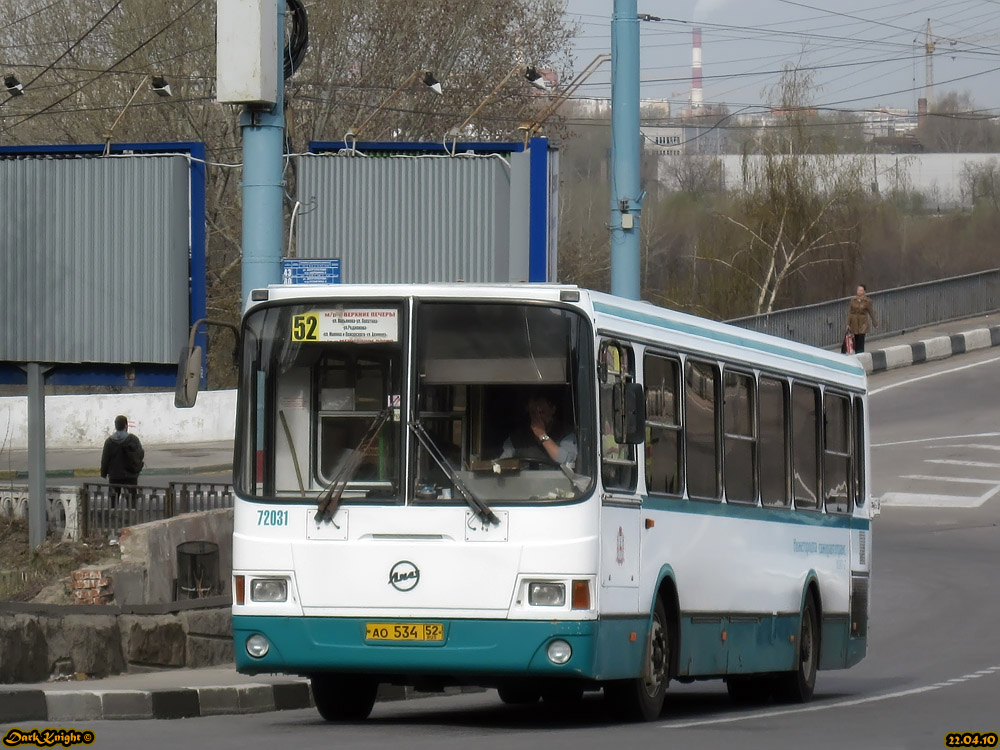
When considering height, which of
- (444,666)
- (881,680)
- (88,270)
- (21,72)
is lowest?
(881,680)

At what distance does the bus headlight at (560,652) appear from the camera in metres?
9.01

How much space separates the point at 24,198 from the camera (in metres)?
19.8

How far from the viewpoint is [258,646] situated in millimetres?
9391

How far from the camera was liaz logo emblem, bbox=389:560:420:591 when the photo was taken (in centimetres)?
920

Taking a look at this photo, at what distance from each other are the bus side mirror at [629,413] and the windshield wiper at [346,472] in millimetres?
1229

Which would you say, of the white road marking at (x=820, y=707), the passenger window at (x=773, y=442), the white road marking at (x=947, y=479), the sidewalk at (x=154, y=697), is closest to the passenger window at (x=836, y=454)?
the passenger window at (x=773, y=442)

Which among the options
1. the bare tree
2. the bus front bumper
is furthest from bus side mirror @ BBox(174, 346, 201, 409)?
the bare tree

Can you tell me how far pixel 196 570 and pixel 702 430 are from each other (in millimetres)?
7698

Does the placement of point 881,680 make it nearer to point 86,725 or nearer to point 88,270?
point 86,725

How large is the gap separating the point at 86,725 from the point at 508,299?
3434 mm

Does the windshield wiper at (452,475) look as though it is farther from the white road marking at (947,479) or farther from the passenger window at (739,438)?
the white road marking at (947,479)

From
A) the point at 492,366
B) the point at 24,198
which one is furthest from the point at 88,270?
the point at 492,366

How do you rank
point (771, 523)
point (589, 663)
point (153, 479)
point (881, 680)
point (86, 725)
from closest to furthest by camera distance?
point (589, 663), point (86, 725), point (771, 523), point (881, 680), point (153, 479)

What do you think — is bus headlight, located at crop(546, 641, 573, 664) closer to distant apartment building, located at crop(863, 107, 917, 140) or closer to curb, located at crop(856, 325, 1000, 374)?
curb, located at crop(856, 325, 1000, 374)
